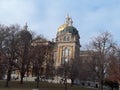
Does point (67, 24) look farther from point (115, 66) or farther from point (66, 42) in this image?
point (115, 66)

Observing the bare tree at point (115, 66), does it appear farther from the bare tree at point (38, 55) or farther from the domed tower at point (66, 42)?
the domed tower at point (66, 42)

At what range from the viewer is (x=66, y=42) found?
12612 centimetres

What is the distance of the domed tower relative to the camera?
124375mm

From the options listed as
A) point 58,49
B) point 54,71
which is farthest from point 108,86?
point 58,49

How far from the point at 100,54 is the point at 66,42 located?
202ft

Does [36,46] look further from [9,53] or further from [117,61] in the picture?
[117,61]

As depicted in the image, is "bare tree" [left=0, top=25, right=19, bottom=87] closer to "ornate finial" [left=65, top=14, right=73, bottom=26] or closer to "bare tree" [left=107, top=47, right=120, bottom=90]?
"bare tree" [left=107, top=47, right=120, bottom=90]

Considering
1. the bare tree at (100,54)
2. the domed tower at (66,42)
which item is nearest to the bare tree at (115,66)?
the bare tree at (100,54)

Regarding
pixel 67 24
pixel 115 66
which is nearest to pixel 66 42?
pixel 67 24

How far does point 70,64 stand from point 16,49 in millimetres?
26834

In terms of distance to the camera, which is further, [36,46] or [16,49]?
[36,46]

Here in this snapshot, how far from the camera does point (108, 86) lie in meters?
105

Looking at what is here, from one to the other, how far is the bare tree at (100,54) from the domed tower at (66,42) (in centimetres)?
5640

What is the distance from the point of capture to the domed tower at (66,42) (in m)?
124
